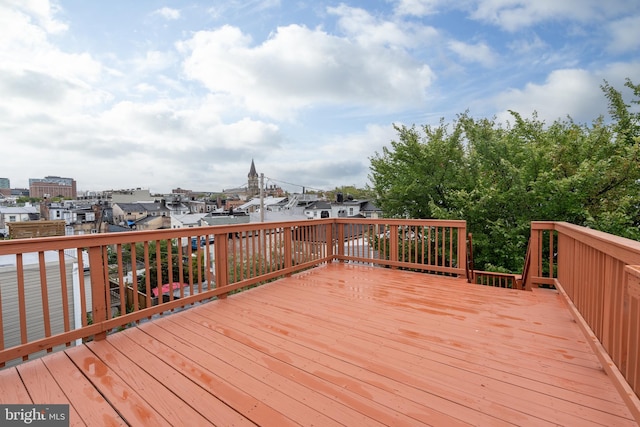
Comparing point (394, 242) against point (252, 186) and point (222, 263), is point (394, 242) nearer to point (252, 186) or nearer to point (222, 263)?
point (222, 263)

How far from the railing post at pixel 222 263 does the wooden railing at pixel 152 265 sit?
0.4 inches

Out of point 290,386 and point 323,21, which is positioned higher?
point 323,21

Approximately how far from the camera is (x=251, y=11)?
666cm

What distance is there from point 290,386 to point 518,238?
6.15 m

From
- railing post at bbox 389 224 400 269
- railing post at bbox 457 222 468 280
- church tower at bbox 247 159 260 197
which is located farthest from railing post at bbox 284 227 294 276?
church tower at bbox 247 159 260 197

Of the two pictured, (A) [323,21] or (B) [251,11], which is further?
(A) [323,21]

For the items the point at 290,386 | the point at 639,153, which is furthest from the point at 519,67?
the point at 290,386

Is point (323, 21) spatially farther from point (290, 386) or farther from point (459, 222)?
point (290, 386)

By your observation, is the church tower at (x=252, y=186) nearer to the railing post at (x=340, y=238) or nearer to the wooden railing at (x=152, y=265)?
the wooden railing at (x=152, y=265)

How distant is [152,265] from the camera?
3.45 meters

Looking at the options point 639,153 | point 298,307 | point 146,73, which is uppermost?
point 146,73

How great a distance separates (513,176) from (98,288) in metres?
7.48

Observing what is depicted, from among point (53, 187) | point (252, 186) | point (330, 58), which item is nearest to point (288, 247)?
point (330, 58)

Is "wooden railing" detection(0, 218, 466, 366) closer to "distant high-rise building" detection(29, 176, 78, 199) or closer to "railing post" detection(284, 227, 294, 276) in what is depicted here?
"railing post" detection(284, 227, 294, 276)
